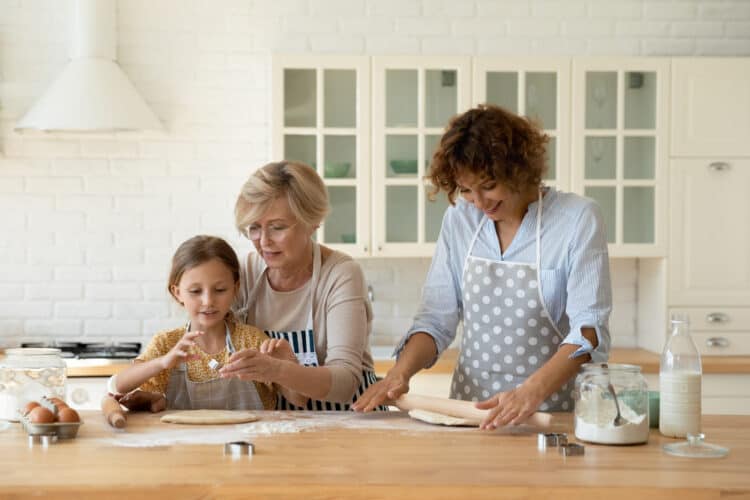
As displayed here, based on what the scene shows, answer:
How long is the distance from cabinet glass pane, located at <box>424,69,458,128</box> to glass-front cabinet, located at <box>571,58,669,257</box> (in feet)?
1.88

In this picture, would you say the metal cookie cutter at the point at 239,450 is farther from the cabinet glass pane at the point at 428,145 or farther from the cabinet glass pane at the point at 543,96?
the cabinet glass pane at the point at 543,96

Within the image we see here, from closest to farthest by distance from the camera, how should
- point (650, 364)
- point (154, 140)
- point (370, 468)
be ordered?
point (370, 468) < point (650, 364) < point (154, 140)

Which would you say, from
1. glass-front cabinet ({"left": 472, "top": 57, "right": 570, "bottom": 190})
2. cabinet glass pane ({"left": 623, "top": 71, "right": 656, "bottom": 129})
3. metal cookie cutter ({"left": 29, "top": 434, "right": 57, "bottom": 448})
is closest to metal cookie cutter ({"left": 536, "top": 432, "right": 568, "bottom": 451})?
metal cookie cutter ({"left": 29, "top": 434, "right": 57, "bottom": 448})

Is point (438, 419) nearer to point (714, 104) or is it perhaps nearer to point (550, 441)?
point (550, 441)

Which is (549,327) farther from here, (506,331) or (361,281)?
(361,281)

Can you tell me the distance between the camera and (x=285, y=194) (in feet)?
9.09

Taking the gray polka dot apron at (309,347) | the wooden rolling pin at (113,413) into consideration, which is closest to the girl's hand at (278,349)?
the gray polka dot apron at (309,347)

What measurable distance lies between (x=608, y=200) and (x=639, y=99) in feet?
1.64

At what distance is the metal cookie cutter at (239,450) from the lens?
217cm

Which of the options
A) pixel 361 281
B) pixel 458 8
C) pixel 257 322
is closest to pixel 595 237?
pixel 361 281

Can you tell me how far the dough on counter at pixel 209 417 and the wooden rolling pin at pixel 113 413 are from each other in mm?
107

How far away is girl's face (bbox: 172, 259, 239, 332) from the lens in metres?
2.77

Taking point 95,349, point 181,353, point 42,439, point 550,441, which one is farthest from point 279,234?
point 95,349

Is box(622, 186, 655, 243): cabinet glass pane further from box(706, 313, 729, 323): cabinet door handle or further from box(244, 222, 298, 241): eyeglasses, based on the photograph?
box(244, 222, 298, 241): eyeglasses
